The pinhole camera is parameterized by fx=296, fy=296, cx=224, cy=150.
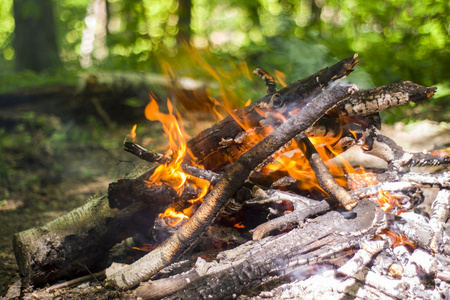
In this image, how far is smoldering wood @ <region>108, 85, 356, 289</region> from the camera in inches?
82.7

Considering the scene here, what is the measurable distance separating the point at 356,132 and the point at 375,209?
2.37 ft

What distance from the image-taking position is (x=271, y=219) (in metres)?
2.56

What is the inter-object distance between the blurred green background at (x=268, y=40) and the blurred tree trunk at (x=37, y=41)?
1.1 inches

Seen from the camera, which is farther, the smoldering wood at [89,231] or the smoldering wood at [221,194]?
the smoldering wood at [89,231]

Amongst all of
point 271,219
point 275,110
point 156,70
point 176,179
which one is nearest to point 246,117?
point 275,110

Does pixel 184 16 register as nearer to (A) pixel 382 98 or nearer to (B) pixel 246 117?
(B) pixel 246 117

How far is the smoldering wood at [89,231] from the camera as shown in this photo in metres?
2.43

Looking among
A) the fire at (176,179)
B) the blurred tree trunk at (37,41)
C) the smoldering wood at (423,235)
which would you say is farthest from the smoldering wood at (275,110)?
the blurred tree trunk at (37,41)

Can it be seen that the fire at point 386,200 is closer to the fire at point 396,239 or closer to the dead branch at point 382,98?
the fire at point 396,239

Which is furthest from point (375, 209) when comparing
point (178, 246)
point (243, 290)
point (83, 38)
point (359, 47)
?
point (83, 38)

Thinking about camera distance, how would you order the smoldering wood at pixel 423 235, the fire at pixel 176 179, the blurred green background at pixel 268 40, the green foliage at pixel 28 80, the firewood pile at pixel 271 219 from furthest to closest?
the green foliage at pixel 28 80
the blurred green background at pixel 268 40
the fire at pixel 176 179
the smoldering wood at pixel 423 235
the firewood pile at pixel 271 219

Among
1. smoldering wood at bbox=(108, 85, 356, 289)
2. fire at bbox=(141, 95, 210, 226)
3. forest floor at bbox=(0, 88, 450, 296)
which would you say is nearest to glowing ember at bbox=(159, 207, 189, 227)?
fire at bbox=(141, 95, 210, 226)

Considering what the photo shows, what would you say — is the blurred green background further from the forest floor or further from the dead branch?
the dead branch

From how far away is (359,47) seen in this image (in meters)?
6.38
